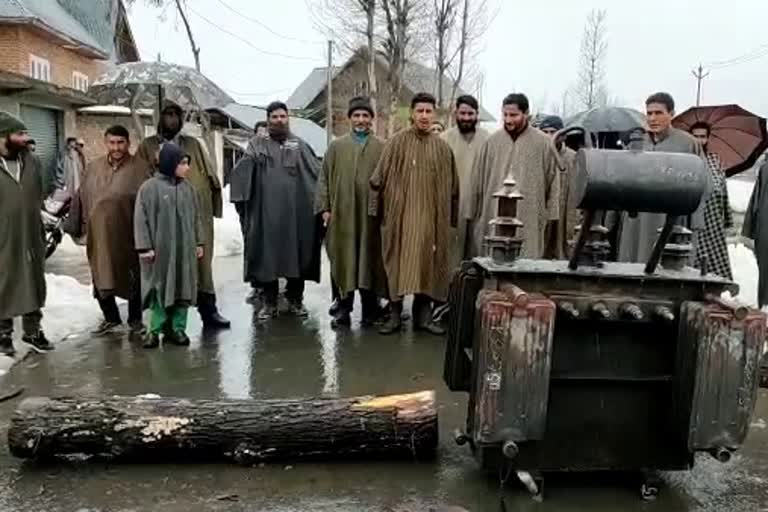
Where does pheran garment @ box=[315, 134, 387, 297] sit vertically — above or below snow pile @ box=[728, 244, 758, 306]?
above

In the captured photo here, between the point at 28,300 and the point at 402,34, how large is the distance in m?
19.7

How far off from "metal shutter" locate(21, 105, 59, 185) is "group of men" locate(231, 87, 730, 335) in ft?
31.4

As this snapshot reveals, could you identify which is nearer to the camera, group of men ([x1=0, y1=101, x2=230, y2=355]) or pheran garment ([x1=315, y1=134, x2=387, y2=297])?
group of men ([x1=0, y1=101, x2=230, y2=355])

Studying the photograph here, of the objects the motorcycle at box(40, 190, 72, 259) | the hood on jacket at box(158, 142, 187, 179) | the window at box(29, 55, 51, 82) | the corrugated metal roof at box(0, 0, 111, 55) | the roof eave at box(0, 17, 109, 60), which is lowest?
the motorcycle at box(40, 190, 72, 259)

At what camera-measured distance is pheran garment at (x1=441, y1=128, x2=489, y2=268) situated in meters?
6.26

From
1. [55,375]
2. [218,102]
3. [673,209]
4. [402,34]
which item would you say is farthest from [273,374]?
[402,34]

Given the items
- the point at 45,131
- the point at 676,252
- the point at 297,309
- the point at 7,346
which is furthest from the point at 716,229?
the point at 45,131

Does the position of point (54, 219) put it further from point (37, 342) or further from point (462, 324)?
point (462, 324)

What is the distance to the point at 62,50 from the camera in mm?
22438

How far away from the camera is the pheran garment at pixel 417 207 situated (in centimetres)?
598

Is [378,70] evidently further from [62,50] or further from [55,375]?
[55,375]

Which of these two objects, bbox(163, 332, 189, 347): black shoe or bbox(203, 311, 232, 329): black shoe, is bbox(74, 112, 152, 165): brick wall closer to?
bbox(203, 311, 232, 329): black shoe

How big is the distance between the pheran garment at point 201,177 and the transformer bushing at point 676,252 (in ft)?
12.2

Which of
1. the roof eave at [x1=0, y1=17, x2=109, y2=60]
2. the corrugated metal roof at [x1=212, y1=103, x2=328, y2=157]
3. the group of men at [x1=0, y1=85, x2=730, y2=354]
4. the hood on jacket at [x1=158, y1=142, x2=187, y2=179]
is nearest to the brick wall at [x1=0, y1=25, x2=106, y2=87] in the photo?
the roof eave at [x1=0, y1=17, x2=109, y2=60]
